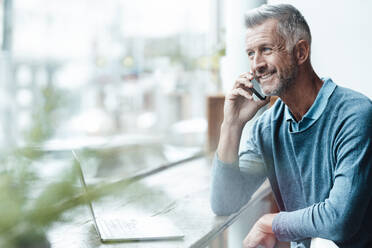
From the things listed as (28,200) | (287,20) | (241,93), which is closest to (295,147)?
(241,93)

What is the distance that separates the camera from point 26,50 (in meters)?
1.15

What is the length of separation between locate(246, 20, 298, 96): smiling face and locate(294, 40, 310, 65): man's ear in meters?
0.01

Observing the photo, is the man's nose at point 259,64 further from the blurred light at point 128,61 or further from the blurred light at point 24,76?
the blurred light at point 128,61

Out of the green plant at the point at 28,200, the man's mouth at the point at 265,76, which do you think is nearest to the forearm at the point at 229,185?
the man's mouth at the point at 265,76

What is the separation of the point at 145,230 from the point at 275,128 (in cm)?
40

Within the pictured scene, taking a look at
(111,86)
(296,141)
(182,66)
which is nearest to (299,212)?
(296,141)

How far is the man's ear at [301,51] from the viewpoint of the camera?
982 mm

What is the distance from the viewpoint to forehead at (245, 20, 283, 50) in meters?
0.98

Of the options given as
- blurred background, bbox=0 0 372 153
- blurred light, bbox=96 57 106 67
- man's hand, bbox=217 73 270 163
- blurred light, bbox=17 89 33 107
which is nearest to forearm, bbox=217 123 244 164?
man's hand, bbox=217 73 270 163

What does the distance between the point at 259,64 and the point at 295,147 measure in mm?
219

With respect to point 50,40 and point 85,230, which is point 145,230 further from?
point 50,40

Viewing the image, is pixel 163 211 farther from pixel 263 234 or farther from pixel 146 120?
pixel 146 120

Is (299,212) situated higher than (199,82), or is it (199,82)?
(199,82)

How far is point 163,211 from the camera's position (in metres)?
1.16
